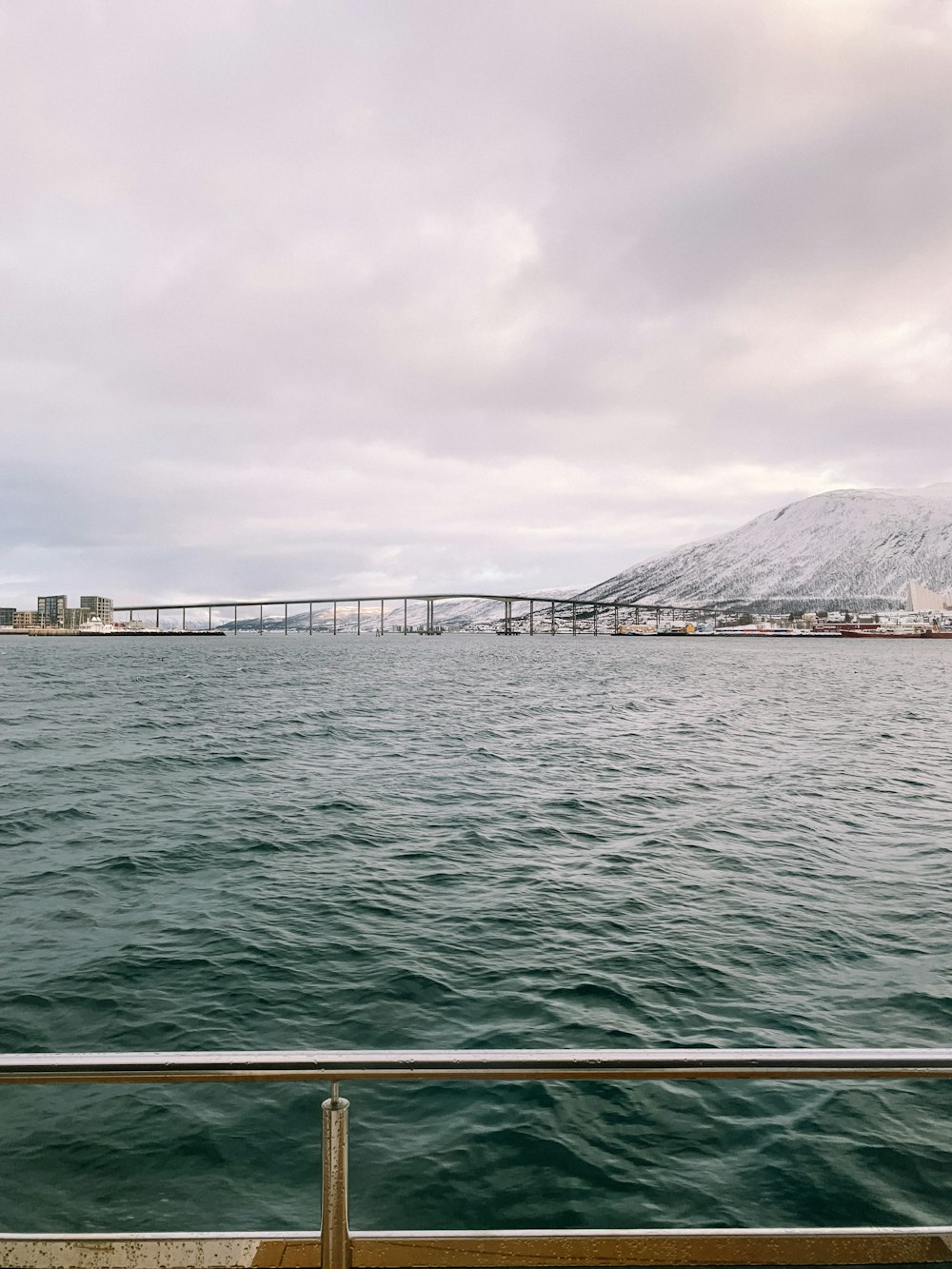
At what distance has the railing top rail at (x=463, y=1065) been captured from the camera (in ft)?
7.46

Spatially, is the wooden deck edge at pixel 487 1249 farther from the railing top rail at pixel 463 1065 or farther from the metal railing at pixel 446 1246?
the railing top rail at pixel 463 1065

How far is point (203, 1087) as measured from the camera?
25.6ft

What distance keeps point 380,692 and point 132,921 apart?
45969 millimetres

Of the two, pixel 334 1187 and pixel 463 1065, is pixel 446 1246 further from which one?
pixel 463 1065

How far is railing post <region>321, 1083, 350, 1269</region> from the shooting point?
2473 mm

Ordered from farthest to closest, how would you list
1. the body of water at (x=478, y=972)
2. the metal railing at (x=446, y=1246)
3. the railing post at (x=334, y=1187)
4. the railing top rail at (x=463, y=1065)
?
the body of water at (x=478, y=972), the metal railing at (x=446, y=1246), the railing post at (x=334, y=1187), the railing top rail at (x=463, y=1065)

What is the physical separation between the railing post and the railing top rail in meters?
0.16

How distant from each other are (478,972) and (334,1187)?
7.97 metres

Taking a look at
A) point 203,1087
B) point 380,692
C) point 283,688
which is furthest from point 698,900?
point 283,688

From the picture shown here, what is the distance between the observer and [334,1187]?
8.39 ft

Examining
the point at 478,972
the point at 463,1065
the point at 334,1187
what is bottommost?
the point at 478,972

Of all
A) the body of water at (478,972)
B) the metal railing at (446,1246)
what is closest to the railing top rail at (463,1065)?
the metal railing at (446,1246)

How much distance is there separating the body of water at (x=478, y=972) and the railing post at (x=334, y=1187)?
374 centimetres

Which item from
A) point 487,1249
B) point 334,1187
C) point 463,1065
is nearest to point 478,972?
point 487,1249
